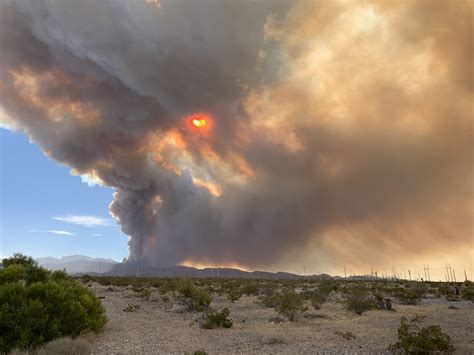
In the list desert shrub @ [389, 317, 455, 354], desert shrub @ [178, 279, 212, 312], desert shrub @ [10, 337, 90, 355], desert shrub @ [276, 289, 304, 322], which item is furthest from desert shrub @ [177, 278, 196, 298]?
desert shrub @ [389, 317, 455, 354]

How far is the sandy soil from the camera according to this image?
40.5 feet

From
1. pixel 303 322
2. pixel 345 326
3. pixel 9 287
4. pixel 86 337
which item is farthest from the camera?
pixel 303 322

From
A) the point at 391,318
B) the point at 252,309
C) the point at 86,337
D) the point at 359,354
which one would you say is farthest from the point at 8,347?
the point at 391,318

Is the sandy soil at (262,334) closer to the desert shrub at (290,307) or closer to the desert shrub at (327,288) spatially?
the desert shrub at (290,307)

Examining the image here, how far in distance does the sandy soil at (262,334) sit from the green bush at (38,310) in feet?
3.86

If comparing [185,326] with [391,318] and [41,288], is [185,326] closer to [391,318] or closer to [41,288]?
[41,288]

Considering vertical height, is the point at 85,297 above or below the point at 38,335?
above

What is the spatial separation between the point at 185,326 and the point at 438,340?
11623mm

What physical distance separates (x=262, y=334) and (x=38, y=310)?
9.01m

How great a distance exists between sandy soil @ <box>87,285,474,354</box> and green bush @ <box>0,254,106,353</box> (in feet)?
3.86

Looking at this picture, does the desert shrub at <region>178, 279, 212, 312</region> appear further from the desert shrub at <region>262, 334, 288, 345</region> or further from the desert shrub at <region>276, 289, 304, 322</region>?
the desert shrub at <region>262, 334, 288, 345</region>

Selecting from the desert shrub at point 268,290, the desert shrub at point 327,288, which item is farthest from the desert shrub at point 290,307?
the desert shrub at point 268,290

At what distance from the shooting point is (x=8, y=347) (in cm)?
1030

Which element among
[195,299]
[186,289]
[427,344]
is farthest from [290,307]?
[427,344]
